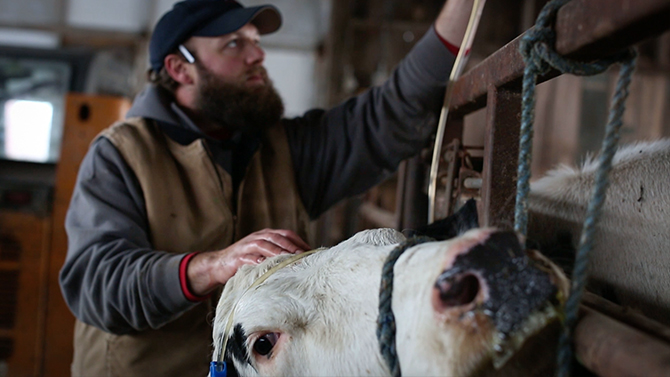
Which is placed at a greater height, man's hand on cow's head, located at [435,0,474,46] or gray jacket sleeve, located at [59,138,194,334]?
man's hand on cow's head, located at [435,0,474,46]

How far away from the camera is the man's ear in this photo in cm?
181

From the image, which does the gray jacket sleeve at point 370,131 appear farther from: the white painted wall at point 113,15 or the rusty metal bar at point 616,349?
the white painted wall at point 113,15

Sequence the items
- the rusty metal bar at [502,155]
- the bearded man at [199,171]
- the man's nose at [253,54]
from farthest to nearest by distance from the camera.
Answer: the man's nose at [253,54] < the bearded man at [199,171] < the rusty metal bar at [502,155]

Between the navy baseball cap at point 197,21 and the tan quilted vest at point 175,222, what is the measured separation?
1.06 ft

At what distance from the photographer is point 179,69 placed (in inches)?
72.3

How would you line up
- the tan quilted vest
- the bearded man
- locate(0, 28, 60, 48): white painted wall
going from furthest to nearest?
locate(0, 28, 60, 48): white painted wall
the tan quilted vest
the bearded man

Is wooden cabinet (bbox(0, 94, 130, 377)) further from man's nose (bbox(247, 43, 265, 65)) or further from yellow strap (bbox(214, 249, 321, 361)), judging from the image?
yellow strap (bbox(214, 249, 321, 361))

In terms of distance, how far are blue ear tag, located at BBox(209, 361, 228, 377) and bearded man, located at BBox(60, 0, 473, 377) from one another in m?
0.27

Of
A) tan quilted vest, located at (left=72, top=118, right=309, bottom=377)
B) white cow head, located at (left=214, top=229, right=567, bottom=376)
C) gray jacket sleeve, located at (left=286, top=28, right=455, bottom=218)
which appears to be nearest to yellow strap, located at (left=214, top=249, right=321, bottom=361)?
white cow head, located at (left=214, top=229, right=567, bottom=376)

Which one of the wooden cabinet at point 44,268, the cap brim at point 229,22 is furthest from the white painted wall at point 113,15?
the cap brim at point 229,22

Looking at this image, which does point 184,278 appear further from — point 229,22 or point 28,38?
point 28,38

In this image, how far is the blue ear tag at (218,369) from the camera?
86 centimetres

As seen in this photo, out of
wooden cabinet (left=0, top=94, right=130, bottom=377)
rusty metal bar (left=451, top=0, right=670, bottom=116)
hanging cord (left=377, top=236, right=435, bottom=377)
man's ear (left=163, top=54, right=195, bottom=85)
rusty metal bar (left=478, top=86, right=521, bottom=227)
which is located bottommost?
wooden cabinet (left=0, top=94, right=130, bottom=377)

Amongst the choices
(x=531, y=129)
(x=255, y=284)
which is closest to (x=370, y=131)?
(x=255, y=284)
